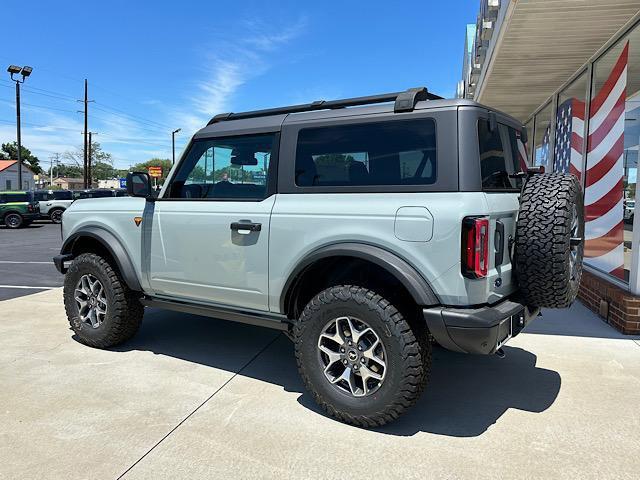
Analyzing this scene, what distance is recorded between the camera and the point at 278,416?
128 inches

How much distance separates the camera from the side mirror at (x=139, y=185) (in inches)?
161

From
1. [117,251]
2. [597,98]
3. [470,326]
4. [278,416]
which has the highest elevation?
[597,98]

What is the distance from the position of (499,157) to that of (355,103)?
3.45 feet

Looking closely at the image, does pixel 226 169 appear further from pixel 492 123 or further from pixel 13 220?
pixel 13 220

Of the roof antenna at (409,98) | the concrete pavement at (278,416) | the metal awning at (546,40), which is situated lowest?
the concrete pavement at (278,416)

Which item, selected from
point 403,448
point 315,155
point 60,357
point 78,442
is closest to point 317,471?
point 403,448

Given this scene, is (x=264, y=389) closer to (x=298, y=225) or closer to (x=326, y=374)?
(x=326, y=374)

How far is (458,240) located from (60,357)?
3.58 metres

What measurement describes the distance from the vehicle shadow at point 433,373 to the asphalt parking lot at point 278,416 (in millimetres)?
16

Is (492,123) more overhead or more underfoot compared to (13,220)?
more overhead

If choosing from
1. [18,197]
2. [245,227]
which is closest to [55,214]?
[18,197]

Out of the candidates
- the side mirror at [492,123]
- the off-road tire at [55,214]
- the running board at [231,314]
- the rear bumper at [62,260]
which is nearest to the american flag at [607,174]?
the side mirror at [492,123]

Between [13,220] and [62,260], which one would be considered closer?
[62,260]

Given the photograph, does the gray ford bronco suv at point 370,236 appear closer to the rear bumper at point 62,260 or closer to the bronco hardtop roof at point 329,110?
the bronco hardtop roof at point 329,110
